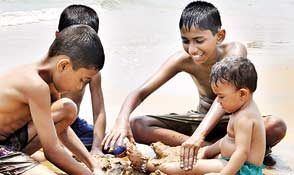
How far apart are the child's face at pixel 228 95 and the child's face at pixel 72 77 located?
653 millimetres

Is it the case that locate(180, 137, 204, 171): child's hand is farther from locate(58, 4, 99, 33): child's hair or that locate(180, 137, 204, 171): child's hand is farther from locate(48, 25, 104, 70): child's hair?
locate(58, 4, 99, 33): child's hair

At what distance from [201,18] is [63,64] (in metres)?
1.05

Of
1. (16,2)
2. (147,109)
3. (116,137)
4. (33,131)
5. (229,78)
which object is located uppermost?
(229,78)

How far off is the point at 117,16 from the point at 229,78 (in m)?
7.58

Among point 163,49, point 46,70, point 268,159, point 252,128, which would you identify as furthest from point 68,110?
point 163,49

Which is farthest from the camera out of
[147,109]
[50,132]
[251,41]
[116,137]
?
[251,41]

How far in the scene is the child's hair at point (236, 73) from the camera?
9.72 feet

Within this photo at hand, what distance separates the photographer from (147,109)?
470cm

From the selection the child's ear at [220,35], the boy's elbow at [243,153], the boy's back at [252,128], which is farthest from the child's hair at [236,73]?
the child's ear at [220,35]

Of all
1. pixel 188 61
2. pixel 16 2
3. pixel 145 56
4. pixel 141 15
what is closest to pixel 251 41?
pixel 145 56

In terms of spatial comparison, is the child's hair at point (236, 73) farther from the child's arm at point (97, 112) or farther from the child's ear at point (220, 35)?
the child's arm at point (97, 112)

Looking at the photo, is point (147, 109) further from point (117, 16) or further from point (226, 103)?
point (117, 16)

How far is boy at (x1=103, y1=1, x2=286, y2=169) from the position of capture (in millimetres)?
3418

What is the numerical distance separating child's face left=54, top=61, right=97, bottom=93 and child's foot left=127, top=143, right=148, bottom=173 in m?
0.55
